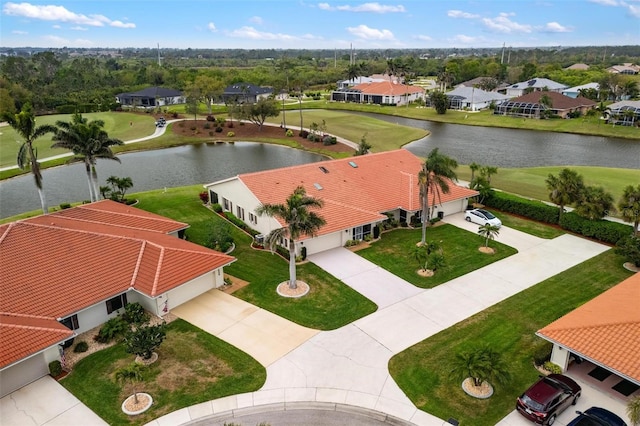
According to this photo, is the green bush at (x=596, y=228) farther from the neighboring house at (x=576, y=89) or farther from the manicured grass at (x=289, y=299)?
the neighboring house at (x=576, y=89)

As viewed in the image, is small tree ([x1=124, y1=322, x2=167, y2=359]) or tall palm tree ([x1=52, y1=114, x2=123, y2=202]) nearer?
small tree ([x1=124, y1=322, x2=167, y2=359])

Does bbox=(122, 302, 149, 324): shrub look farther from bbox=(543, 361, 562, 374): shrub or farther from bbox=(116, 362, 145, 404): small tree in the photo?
bbox=(543, 361, 562, 374): shrub

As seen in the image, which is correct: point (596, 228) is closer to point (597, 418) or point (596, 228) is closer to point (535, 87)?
point (597, 418)

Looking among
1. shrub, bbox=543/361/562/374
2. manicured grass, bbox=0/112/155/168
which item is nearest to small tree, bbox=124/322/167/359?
shrub, bbox=543/361/562/374

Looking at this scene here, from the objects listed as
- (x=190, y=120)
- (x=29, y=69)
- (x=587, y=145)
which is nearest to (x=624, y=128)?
(x=587, y=145)

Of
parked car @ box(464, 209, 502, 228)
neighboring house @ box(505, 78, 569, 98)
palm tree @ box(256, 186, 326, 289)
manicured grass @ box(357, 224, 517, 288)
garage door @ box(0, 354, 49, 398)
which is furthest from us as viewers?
neighboring house @ box(505, 78, 569, 98)

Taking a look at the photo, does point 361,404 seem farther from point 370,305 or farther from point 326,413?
point 370,305

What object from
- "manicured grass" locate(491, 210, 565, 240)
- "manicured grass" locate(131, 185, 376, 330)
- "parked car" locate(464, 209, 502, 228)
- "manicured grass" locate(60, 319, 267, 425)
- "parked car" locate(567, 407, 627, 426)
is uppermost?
"parked car" locate(464, 209, 502, 228)
